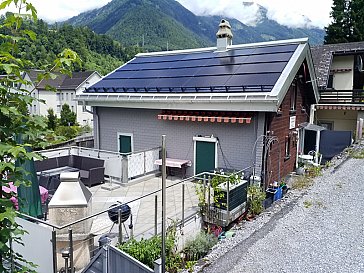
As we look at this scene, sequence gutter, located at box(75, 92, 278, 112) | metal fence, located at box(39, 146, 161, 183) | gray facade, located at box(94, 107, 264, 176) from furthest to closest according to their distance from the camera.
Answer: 1. metal fence, located at box(39, 146, 161, 183)
2. gray facade, located at box(94, 107, 264, 176)
3. gutter, located at box(75, 92, 278, 112)

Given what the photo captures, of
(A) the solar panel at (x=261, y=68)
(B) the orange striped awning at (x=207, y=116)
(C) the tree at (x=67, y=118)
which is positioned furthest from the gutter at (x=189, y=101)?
(C) the tree at (x=67, y=118)

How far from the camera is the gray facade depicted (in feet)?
34.5

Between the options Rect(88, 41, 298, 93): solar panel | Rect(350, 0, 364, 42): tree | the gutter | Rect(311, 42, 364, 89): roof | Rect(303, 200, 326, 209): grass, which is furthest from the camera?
Rect(350, 0, 364, 42): tree

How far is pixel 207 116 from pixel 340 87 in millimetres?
16993

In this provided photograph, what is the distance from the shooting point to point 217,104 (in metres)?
10.5

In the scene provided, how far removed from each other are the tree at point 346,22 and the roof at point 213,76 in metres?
32.7

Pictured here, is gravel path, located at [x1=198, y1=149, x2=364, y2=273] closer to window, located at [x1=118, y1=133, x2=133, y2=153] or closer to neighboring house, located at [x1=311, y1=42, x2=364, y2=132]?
window, located at [x1=118, y1=133, x2=133, y2=153]

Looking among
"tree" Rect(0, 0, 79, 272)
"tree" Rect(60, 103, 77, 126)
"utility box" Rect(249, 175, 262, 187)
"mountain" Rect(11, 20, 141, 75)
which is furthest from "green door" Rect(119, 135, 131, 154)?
"mountain" Rect(11, 20, 141, 75)

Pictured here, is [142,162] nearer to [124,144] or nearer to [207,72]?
[124,144]

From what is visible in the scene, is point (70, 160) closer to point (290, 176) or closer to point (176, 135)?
point (176, 135)

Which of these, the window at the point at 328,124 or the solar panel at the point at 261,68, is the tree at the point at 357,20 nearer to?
the window at the point at 328,124

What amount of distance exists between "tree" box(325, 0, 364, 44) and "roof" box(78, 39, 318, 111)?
3271cm

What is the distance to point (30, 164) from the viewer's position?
6195mm

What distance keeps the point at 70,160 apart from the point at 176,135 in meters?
4.77
